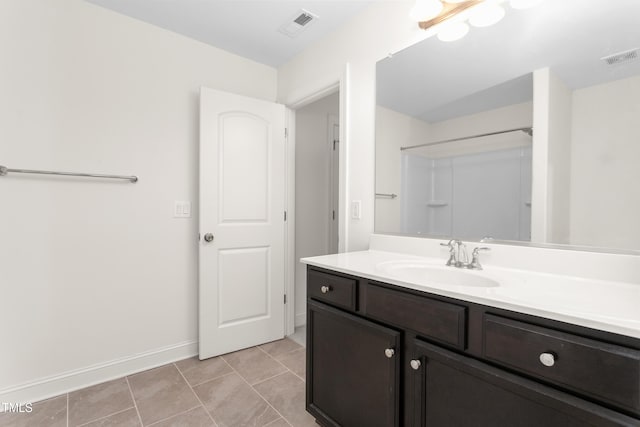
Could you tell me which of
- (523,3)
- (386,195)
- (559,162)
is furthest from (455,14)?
(386,195)

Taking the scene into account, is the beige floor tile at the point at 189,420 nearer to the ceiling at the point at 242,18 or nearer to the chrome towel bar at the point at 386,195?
the chrome towel bar at the point at 386,195

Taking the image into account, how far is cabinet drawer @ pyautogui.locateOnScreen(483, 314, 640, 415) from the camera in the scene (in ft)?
2.15

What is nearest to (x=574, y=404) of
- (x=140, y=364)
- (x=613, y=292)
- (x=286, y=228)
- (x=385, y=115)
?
(x=613, y=292)

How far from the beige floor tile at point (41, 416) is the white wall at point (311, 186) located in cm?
170

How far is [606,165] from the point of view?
109 cm

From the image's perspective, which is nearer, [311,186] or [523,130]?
[523,130]

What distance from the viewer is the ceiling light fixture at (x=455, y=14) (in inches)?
53.2

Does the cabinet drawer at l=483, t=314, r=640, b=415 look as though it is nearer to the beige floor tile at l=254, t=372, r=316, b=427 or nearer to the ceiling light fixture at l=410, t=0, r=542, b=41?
the beige floor tile at l=254, t=372, r=316, b=427

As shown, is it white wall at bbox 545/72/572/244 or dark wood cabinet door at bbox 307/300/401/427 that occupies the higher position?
white wall at bbox 545/72/572/244

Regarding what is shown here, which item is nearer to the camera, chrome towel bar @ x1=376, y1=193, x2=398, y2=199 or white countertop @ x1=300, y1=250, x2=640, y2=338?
white countertop @ x1=300, y1=250, x2=640, y2=338

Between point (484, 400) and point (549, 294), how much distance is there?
368 millimetres

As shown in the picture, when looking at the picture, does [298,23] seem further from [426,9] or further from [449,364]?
[449,364]

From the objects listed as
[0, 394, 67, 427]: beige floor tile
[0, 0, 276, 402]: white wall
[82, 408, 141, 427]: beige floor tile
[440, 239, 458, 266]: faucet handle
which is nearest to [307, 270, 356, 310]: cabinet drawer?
[440, 239, 458, 266]: faucet handle

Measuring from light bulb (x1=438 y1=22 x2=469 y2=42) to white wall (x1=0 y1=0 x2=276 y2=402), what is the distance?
1678mm
